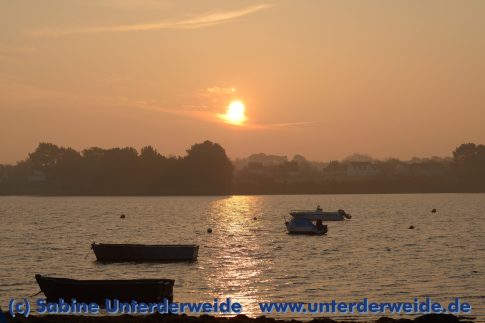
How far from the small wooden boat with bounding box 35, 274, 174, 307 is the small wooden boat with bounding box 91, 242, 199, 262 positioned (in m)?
29.6

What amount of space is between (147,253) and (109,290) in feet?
102

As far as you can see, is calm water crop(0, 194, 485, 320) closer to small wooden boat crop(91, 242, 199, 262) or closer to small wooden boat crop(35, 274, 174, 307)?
small wooden boat crop(91, 242, 199, 262)

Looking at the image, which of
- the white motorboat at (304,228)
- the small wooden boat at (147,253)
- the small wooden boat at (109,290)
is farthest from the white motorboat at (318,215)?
the small wooden boat at (109,290)

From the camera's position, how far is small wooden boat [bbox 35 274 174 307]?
4281 centimetres

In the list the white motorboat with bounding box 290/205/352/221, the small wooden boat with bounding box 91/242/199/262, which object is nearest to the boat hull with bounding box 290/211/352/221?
the white motorboat with bounding box 290/205/352/221

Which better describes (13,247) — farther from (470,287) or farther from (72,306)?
(470,287)

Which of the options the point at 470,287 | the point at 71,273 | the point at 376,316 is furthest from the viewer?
the point at 71,273

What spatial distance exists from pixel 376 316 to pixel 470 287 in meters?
15.0

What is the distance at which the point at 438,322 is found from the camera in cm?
3008

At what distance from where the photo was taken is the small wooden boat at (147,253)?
242 feet

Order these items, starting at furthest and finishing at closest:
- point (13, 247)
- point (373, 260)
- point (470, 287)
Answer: point (13, 247) → point (373, 260) → point (470, 287)

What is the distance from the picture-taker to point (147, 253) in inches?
2923

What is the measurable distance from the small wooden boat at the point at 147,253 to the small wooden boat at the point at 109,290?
29639 mm

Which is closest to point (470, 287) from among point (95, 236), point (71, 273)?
point (71, 273)
